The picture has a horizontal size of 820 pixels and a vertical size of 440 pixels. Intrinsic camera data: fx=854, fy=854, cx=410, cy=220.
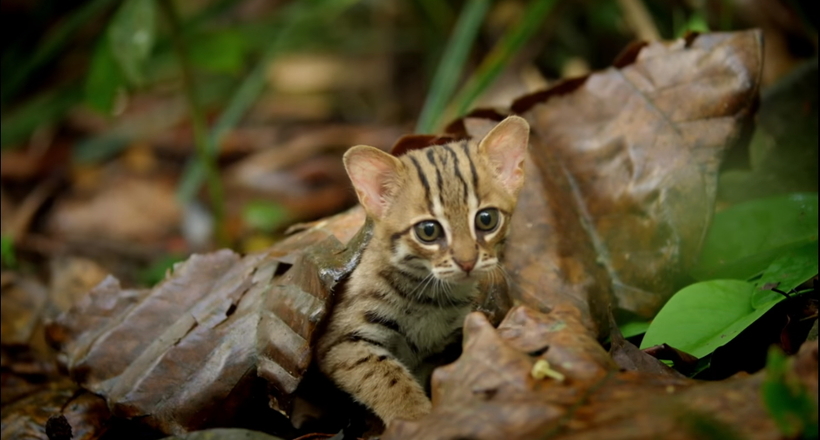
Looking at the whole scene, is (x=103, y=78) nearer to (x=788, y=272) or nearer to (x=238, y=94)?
(x=238, y=94)

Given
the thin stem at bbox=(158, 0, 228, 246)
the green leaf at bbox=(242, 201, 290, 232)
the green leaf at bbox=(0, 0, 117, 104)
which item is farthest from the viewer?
the green leaf at bbox=(242, 201, 290, 232)

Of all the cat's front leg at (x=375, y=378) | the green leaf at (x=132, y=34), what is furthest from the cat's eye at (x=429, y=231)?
the green leaf at (x=132, y=34)

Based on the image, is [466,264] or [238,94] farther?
[238,94]

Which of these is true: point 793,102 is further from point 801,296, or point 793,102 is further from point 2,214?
point 2,214

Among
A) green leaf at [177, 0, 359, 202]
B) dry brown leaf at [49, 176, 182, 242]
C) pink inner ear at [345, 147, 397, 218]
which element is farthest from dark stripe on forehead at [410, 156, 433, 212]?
dry brown leaf at [49, 176, 182, 242]

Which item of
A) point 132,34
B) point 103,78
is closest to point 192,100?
point 103,78

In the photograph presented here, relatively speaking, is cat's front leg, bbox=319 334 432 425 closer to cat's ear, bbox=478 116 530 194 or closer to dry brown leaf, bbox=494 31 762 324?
dry brown leaf, bbox=494 31 762 324
